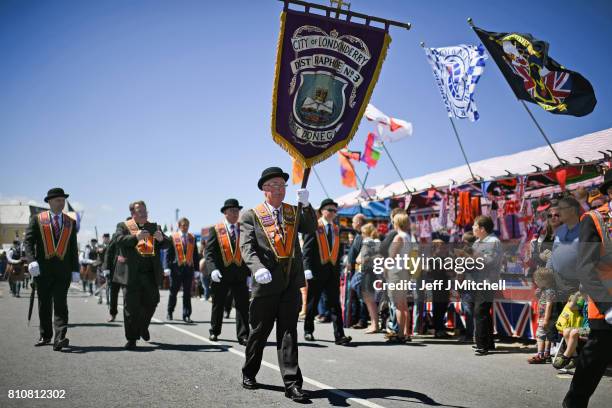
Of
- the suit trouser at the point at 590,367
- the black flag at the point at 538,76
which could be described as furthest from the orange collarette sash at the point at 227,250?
the black flag at the point at 538,76

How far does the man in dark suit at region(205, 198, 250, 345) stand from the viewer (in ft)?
25.4

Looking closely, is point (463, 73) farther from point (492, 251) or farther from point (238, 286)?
point (238, 286)

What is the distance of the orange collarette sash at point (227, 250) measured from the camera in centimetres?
800

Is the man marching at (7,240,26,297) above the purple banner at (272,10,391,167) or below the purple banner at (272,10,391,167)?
below

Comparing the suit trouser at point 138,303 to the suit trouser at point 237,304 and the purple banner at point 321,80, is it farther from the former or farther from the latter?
the purple banner at point 321,80

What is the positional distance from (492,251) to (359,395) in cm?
397

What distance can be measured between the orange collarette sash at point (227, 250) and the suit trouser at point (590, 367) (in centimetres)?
513

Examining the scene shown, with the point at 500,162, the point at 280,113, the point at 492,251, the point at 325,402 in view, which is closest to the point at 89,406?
the point at 325,402

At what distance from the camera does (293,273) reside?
16.4 ft

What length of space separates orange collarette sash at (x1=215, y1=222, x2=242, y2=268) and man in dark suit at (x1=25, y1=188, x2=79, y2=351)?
2167 millimetres

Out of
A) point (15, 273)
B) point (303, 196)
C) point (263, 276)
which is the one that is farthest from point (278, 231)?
point (15, 273)

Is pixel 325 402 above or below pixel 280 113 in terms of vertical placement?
below

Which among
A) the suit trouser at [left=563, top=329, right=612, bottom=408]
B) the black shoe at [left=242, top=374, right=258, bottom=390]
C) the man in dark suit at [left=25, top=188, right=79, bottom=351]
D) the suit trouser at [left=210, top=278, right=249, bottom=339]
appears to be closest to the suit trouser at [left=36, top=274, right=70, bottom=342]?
the man in dark suit at [left=25, top=188, right=79, bottom=351]

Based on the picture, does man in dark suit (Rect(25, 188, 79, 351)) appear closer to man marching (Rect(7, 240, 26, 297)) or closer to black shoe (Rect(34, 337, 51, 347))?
black shoe (Rect(34, 337, 51, 347))
